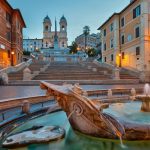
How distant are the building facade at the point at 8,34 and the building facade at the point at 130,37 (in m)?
19.5

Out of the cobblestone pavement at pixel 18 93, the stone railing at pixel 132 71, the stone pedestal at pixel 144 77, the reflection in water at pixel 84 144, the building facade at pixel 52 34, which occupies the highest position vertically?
the building facade at pixel 52 34

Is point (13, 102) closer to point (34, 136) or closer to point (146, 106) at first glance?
point (34, 136)

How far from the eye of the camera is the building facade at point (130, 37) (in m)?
35.8

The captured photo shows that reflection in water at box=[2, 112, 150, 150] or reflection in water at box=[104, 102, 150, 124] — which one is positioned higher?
reflection in water at box=[104, 102, 150, 124]

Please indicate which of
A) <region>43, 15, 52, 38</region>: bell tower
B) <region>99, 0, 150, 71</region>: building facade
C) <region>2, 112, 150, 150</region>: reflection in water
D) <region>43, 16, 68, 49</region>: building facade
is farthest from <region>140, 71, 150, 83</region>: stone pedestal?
<region>43, 15, 52, 38</region>: bell tower

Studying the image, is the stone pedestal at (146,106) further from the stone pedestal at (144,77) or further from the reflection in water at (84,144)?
the stone pedestal at (144,77)

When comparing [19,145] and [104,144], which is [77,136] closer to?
[104,144]

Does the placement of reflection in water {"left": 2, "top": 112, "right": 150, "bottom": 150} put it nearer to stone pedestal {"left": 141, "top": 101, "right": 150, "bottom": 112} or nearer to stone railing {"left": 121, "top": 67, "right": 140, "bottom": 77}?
stone pedestal {"left": 141, "top": 101, "right": 150, "bottom": 112}

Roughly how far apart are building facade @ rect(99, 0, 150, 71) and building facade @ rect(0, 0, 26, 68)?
768 inches

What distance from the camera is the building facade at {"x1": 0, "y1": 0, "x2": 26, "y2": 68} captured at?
126ft

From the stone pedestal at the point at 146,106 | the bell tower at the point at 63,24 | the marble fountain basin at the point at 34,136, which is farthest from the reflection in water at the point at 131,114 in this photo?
the bell tower at the point at 63,24

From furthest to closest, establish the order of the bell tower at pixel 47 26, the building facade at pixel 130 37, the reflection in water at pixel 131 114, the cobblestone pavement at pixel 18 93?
the bell tower at pixel 47 26
the building facade at pixel 130 37
the cobblestone pavement at pixel 18 93
the reflection in water at pixel 131 114

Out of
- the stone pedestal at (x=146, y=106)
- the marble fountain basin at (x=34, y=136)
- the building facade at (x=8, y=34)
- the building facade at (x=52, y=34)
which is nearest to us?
the marble fountain basin at (x=34, y=136)

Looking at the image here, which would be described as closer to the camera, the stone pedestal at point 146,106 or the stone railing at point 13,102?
the stone railing at point 13,102
